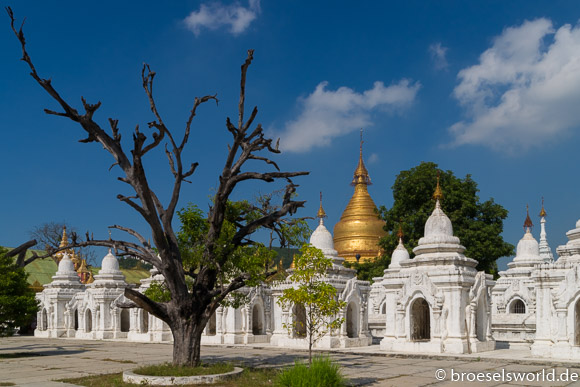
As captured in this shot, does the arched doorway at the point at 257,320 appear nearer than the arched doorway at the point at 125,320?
Yes

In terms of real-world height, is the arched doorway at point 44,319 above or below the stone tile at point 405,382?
below

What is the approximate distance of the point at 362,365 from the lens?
61.4ft

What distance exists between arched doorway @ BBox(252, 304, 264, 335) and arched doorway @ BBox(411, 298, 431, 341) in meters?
9.74

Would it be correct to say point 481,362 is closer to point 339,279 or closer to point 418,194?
point 339,279

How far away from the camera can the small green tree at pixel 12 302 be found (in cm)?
2589

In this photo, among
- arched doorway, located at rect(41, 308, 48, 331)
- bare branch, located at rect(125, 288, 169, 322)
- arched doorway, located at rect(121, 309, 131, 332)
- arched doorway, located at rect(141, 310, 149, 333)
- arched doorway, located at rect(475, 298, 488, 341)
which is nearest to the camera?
bare branch, located at rect(125, 288, 169, 322)

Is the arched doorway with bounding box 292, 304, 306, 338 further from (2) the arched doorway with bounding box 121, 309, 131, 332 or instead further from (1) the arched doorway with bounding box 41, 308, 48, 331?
(1) the arched doorway with bounding box 41, 308, 48, 331

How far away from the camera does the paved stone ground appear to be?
15.2m

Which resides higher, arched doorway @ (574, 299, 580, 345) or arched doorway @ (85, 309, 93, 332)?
arched doorway @ (574, 299, 580, 345)

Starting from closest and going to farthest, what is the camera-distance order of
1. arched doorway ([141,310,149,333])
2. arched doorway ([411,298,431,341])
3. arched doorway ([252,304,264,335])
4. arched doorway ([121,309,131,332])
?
arched doorway ([411,298,431,341]) < arched doorway ([252,304,264,335]) < arched doorway ([141,310,149,333]) < arched doorway ([121,309,131,332])

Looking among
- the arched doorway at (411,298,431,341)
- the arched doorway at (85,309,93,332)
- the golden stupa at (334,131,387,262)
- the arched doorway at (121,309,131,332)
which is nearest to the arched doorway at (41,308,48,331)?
the arched doorway at (85,309,93,332)

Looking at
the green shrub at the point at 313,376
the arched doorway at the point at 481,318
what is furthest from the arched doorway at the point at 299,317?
the green shrub at the point at 313,376

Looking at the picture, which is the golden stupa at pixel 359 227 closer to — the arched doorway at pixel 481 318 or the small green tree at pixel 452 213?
the small green tree at pixel 452 213

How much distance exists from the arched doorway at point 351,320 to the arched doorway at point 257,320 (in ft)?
21.2
